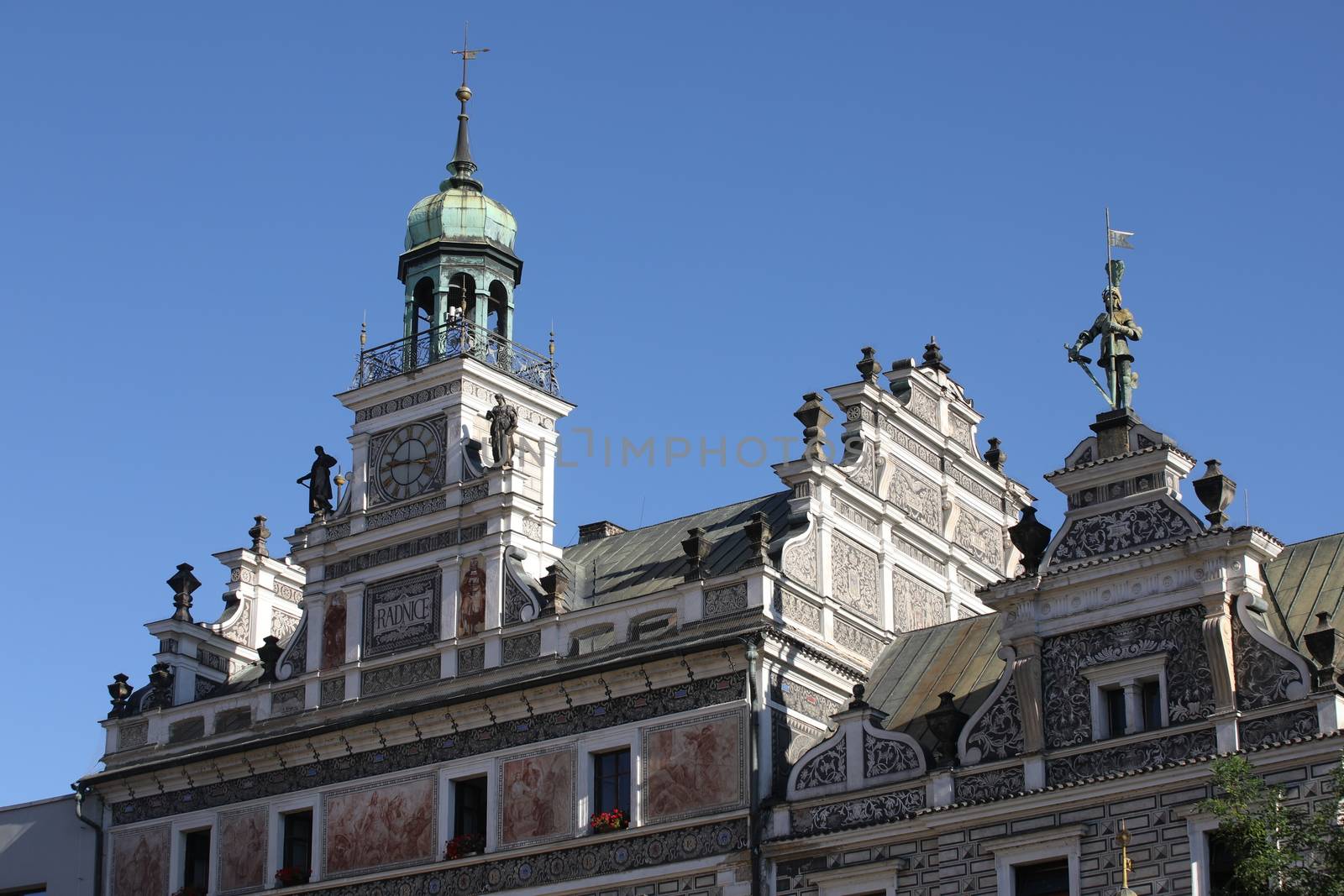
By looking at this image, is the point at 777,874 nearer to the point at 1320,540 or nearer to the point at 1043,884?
the point at 1043,884

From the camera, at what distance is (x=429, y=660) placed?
143ft

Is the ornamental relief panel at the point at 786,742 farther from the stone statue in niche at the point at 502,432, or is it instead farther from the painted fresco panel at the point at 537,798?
the stone statue in niche at the point at 502,432

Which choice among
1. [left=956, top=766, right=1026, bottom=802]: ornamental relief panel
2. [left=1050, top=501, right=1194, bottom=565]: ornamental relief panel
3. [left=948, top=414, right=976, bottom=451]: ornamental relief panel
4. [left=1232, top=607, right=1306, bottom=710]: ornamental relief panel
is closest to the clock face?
[left=948, top=414, right=976, bottom=451]: ornamental relief panel

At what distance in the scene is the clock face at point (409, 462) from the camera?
45.4 metres

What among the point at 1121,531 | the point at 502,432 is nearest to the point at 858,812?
the point at 1121,531

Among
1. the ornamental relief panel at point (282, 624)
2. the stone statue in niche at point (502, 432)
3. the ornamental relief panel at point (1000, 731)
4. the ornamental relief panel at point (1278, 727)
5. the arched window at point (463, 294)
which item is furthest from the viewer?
the ornamental relief panel at point (282, 624)

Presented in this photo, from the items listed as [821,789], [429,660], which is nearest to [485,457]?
[429,660]

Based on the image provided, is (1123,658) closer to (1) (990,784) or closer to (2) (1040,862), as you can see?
(1) (990,784)

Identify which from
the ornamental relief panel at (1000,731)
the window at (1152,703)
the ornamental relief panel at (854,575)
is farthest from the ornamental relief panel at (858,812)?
the ornamental relief panel at (854,575)

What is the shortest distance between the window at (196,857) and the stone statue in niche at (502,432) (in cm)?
922

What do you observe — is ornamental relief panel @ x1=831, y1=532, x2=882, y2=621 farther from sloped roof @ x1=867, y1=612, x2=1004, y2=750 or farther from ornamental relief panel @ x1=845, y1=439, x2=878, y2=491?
ornamental relief panel @ x1=845, y1=439, x2=878, y2=491

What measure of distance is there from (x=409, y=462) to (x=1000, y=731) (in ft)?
46.2

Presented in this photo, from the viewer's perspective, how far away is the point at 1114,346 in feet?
126

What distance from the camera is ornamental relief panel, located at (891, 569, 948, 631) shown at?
144 ft
